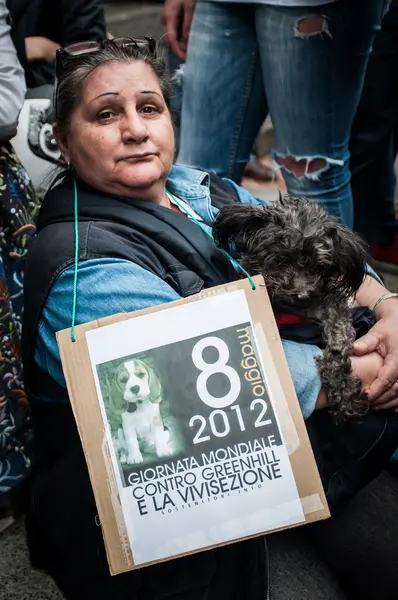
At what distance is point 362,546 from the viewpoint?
198cm

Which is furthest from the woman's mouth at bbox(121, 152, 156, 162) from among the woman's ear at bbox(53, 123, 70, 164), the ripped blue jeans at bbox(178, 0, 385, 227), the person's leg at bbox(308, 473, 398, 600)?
the person's leg at bbox(308, 473, 398, 600)

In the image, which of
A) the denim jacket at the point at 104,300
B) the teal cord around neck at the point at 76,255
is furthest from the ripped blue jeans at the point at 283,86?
the denim jacket at the point at 104,300

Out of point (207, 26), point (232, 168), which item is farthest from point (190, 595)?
point (207, 26)

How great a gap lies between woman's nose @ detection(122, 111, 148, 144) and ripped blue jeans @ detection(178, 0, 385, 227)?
0.97 metres

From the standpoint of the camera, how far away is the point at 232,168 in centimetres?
306

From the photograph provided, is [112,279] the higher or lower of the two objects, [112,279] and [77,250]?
the lower

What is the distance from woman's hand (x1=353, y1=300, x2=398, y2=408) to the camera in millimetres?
1930

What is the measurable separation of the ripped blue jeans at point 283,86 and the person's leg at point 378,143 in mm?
818

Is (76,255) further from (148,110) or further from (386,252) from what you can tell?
(386,252)

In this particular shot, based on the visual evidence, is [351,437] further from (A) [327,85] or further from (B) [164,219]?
(A) [327,85]

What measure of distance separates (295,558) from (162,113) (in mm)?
1399

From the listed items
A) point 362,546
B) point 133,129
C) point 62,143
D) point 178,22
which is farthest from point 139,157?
point 178,22

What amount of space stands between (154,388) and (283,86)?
5.55ft

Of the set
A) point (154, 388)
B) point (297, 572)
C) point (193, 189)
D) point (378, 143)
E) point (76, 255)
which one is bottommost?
point (297, 572)
